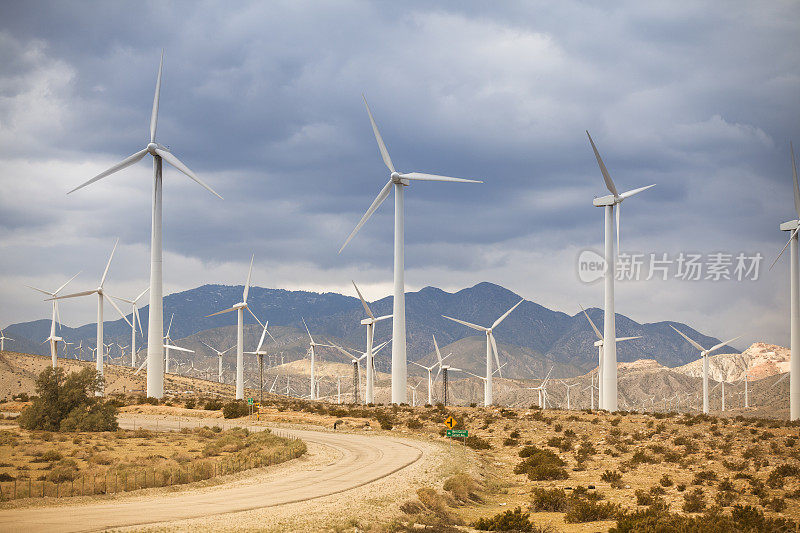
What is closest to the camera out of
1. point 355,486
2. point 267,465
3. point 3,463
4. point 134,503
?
point 134,503

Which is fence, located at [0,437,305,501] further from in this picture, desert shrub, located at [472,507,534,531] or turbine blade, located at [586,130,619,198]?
turbine blade, located at [586,130,619,198]

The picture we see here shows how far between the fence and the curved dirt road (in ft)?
5.68

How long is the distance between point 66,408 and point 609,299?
166ft

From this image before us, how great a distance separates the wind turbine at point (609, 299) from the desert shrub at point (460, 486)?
3924cm

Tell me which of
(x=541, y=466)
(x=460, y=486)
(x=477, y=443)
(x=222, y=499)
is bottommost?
(x=477, y=443)

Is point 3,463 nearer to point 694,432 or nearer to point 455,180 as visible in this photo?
point 694,432

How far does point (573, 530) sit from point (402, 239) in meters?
56.7

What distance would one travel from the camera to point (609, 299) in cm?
7175

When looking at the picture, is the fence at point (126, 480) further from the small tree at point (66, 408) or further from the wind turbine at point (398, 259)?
the wind turbine at point (398, 259)

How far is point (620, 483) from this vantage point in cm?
3356

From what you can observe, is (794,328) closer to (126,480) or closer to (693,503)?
(693,503)

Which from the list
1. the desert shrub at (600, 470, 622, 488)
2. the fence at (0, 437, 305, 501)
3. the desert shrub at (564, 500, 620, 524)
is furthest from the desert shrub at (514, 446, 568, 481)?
the fence at (0, 437, 305, 501)

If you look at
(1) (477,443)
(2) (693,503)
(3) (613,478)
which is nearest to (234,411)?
(1) (477,443)

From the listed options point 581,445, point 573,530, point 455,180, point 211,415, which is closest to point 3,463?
point 573,530
